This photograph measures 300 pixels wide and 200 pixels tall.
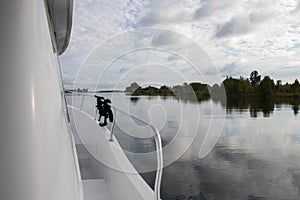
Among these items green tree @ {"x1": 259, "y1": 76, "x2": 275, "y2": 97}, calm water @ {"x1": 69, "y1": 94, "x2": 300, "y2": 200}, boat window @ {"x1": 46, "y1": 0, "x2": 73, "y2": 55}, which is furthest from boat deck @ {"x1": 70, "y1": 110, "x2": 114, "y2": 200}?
green tree @ {"x1": 259, "y1": 76, "x2": 275, "y2": 97}

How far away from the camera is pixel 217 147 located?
1400 cm

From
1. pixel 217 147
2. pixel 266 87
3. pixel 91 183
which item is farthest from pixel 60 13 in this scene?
pixel 217 147

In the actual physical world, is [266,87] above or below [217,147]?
above

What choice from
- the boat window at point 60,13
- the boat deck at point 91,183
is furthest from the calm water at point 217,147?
the boat window at point 60,13

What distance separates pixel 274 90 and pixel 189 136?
9124 mm

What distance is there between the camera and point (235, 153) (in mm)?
12938

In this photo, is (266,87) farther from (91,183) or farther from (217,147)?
(91,183)

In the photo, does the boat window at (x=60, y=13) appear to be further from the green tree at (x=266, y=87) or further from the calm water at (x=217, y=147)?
the green tree at (x=266, y=87)

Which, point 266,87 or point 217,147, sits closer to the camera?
point 266,87

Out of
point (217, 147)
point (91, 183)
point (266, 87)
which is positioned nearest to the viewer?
point (91, 183)

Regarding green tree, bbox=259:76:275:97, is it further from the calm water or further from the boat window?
the boat window

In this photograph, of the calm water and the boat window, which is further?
the calm water

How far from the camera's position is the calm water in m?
2.05

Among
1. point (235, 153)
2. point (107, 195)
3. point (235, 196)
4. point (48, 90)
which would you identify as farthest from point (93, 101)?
point (235, 153)
